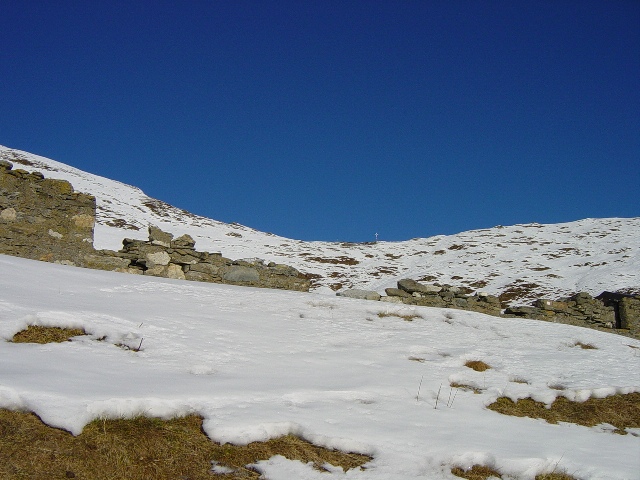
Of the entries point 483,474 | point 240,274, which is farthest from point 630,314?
point 483,474

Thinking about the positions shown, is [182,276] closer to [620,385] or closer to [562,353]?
[562,353]

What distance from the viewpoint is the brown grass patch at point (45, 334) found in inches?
226

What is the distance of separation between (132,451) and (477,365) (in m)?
5.14

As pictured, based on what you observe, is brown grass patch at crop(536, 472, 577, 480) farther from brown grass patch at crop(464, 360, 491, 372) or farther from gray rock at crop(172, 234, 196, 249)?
gray rock at crop(172, 234, 196, 249)

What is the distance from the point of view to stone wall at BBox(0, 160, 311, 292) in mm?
11016

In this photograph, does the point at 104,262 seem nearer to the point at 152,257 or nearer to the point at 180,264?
the point at 152,257

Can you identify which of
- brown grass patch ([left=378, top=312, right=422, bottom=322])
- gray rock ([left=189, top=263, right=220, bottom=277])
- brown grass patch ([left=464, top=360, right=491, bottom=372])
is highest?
gray rock ([left=189, top=263, right=220, bottom=277])

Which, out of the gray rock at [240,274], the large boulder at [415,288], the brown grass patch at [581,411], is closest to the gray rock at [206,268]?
the gray rock at [240,274]

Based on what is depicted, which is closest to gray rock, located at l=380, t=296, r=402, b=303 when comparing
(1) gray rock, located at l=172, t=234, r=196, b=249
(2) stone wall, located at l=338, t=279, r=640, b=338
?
(2) stone wall, located at l=338, t=279, r=640, b=338

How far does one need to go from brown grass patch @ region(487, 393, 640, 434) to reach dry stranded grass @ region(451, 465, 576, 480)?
1.54m

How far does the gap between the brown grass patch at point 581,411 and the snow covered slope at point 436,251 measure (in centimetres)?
2208

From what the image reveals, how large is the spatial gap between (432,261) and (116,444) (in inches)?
1701

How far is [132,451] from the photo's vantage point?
398 cm

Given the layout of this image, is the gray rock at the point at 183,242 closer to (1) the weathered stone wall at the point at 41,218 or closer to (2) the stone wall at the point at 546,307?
(1) the weathered stone wall at the point at 41,218
